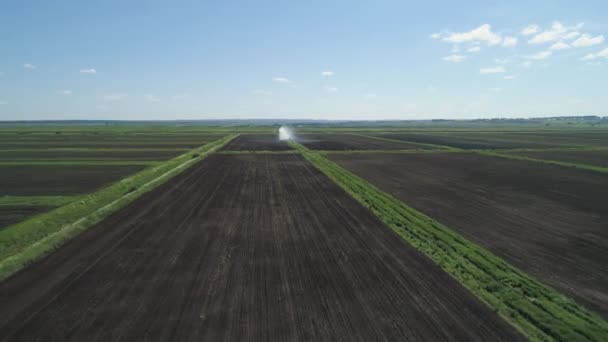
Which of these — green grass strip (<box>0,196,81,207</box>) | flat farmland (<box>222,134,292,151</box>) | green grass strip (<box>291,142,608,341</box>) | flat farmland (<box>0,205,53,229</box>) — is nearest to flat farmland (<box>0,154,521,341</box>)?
green grass strip (<box>291,142,608,341</box>)

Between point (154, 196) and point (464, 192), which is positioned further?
point (464, 192)

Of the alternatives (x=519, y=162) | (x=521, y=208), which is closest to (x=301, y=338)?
(x=521, y=208)

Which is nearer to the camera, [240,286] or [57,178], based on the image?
[240,286]

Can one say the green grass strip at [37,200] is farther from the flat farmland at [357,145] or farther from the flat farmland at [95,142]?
the flat farmland at [357,145]

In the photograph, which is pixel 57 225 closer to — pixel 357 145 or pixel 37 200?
pixel 37 200

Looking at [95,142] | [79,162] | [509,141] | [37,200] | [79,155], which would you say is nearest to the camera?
[37,200]

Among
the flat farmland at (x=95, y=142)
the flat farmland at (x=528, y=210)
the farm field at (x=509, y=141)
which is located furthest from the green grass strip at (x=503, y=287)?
the flat farmland at (x=95, y=142)

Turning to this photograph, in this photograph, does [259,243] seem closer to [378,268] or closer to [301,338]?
[378,268]

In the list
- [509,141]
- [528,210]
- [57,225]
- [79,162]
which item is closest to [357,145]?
[509,141]
